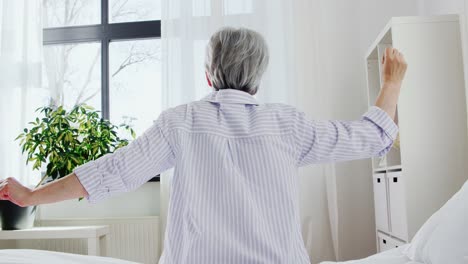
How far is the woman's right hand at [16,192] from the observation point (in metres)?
1.17

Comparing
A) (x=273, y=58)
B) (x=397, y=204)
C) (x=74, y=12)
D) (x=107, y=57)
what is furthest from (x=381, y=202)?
(x=74, y=12)

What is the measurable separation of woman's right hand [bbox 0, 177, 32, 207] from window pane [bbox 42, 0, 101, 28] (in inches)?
116

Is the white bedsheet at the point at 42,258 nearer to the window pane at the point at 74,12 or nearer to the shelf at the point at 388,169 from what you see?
the shelf at the point at 388,169

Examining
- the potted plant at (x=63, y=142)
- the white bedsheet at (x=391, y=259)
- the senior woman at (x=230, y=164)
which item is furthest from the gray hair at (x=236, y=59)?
the potted plant at (x=63, y=142)

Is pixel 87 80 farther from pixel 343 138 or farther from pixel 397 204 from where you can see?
pixel 343 138

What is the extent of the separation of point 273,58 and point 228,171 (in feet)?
8.01

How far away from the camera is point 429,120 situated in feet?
7.84

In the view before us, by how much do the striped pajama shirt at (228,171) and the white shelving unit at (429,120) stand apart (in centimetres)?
135

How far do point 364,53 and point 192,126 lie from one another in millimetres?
2489

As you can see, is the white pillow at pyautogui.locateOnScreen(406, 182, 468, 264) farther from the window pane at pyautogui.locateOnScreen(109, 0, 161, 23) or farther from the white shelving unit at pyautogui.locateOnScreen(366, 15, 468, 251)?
the window pane at pyautogui.locateOnScreen(109, 0, 161, 23)

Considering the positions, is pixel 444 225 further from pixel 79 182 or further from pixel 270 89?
pixel 270 89

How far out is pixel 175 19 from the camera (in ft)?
11.7

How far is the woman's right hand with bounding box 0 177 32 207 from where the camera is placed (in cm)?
117

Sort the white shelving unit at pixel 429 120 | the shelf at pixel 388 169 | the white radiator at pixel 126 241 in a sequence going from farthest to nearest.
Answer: the white radiator at pixel 126 241 → the shelf at pixel 388 169 → the white shelving unit at pixel 429 120
